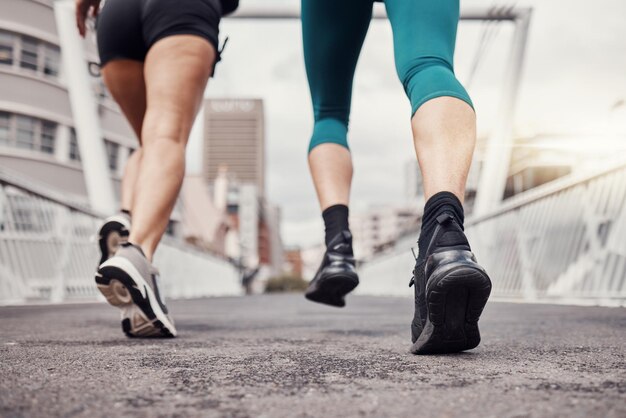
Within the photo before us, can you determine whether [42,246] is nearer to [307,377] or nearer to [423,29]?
[423,29]

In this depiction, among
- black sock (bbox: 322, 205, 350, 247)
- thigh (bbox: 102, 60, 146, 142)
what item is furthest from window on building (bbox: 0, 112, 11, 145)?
black sock (bbox: 322, 205, 350, 247)

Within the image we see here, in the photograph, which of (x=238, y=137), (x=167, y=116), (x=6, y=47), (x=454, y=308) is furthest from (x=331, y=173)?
(x=238, y=137)

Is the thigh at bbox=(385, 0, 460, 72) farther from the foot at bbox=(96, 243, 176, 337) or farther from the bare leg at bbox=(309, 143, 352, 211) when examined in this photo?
the foot at bbox=(96, 243, 176, 337)

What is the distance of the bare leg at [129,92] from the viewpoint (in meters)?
2.20

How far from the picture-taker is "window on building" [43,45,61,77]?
2277 cm

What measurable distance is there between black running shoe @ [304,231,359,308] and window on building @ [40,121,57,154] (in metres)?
23.0

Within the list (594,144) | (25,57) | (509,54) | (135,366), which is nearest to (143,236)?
(135,366)

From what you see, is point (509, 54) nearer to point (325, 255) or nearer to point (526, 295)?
point (526, 295)

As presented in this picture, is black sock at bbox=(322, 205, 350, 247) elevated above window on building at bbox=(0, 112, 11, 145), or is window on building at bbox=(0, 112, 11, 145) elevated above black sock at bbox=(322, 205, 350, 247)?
window on building at bbox=(0, 112, 11, 145)

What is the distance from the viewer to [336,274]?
1.93m

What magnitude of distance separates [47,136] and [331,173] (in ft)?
75.7

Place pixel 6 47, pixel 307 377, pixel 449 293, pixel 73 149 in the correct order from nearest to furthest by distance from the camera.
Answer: pixel 307 377 < pixel 449 293 < pixel 6 47 < pixel 73 149

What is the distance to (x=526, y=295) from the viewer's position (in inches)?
209

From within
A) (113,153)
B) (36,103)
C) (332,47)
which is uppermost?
(36,103)
